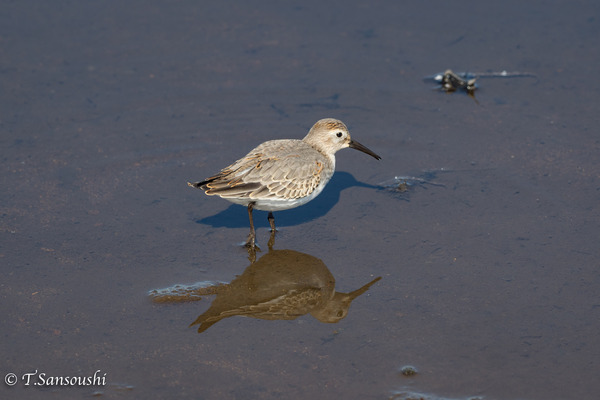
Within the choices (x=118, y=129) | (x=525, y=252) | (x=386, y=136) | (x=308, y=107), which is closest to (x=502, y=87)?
(x=386, y=136)

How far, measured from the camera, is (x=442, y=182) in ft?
35.5

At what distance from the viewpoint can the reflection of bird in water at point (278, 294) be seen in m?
8.55

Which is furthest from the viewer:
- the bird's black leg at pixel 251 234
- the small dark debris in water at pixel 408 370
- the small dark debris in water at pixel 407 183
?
the small dark debris in water at pixel 407 183

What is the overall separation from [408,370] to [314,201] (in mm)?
3700

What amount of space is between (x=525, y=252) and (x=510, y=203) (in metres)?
1.10

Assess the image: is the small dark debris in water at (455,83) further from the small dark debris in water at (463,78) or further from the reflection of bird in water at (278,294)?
the reflection of bird in water at (278,294)

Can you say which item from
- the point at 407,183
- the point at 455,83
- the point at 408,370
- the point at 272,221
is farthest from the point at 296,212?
the point at 455,83

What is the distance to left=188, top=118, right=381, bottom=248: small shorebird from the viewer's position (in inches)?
371

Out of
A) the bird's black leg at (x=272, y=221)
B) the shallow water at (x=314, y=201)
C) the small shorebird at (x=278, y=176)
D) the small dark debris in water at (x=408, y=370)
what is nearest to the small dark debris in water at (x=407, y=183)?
the shallow water at (x=314, y=201)

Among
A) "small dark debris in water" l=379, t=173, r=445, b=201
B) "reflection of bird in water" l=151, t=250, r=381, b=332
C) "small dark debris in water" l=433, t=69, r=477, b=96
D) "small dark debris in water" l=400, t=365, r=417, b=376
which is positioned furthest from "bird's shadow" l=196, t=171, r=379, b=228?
"small dark debris in water" l=400, t=365, r=417, b=376

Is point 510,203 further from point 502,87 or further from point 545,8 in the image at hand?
point 545,8

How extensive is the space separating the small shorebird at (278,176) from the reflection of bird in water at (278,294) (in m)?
0.57

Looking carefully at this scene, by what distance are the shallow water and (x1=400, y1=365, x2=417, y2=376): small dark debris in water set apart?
Result: 41mm

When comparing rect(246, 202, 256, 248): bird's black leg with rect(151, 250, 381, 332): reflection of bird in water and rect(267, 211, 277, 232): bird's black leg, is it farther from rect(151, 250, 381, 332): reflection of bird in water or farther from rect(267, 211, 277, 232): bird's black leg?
rect(267, 211, 277, 232): bird's black leg
